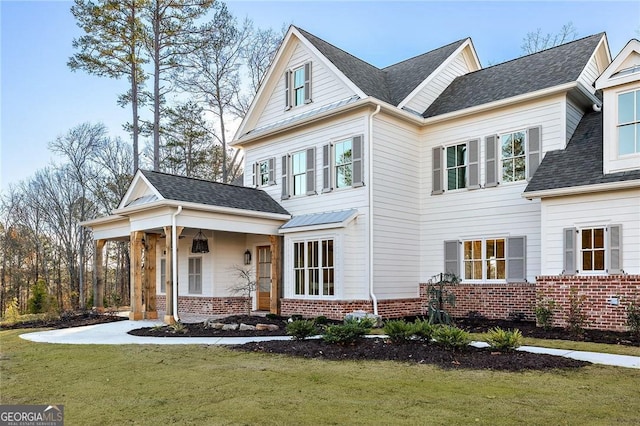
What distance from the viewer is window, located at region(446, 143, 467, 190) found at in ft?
47.6

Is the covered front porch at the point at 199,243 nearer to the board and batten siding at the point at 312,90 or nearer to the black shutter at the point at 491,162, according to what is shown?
the board and batten siding at the point at 312,90

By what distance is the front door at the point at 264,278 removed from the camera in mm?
17125

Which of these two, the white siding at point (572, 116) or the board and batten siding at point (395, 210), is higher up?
the white siding at point (572, 116)

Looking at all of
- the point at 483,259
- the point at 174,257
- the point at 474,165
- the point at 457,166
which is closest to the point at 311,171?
the point at 457,166

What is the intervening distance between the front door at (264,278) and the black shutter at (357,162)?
454 centimetres

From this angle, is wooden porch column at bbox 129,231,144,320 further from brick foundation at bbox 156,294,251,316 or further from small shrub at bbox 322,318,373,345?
small shrub at bbox 322,318,373,345

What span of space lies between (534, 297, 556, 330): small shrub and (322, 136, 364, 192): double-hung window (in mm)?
5394

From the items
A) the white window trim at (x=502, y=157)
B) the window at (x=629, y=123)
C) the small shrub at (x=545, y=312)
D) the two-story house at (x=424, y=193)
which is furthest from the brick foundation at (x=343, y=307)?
the window at (x=629, y=123)

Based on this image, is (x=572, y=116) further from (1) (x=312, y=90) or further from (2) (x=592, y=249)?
(1) (x=312, y=90)

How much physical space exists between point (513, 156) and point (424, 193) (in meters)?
2.84

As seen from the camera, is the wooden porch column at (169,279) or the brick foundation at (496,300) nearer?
the brick foundation at (496,300)

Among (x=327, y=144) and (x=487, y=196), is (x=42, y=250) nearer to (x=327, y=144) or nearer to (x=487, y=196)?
(x=327, y=144)

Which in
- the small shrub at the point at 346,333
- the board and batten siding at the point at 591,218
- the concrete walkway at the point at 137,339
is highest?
the board and batten siding at the point at 591,218

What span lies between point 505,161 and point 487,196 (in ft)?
3.42
